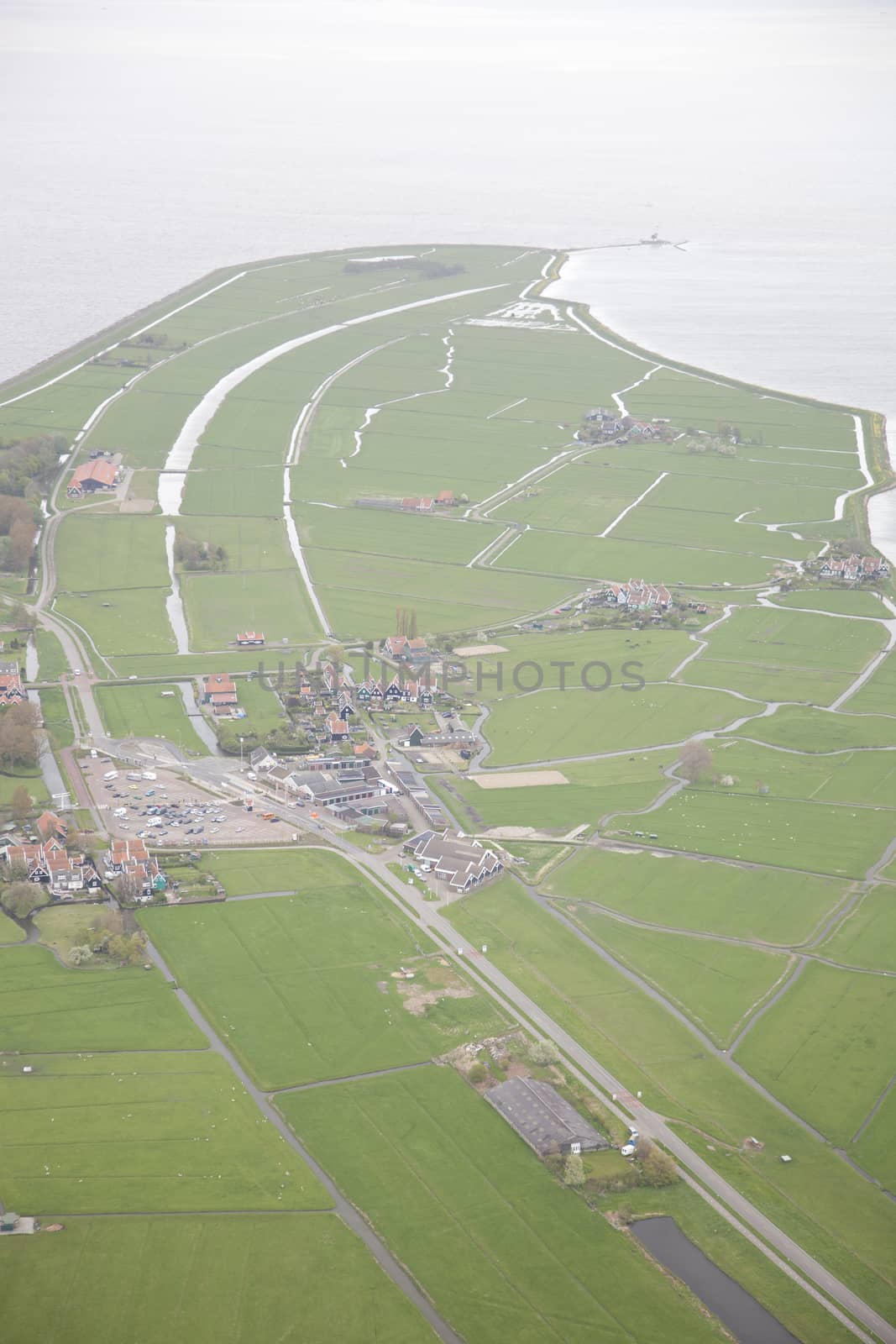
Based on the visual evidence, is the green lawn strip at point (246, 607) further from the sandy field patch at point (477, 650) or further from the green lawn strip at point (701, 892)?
the green lawn strip at point (701, 892)

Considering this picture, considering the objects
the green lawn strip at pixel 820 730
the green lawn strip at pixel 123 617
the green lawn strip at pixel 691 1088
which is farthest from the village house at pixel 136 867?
the green lawn strip at pixel 820 730

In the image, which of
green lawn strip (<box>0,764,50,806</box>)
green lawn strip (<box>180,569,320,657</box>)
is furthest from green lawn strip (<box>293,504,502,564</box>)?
green lawn strip (<box>0,764,50,806</box>)

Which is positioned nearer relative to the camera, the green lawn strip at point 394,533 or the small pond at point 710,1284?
the small pond at point 710,1284

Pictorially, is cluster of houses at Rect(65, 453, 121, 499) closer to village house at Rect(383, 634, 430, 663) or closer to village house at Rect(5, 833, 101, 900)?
village house at Rect(383, 634, 430, 663)

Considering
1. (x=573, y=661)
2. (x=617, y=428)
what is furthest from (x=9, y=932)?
(x=617, y=428)

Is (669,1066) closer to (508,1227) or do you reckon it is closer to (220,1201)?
(508,1227)

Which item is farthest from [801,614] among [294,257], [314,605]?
[294,257]
